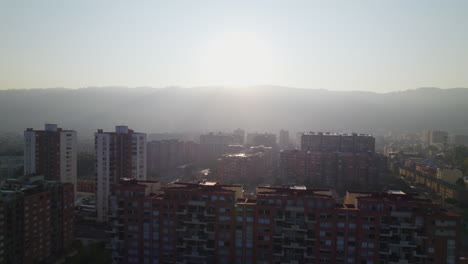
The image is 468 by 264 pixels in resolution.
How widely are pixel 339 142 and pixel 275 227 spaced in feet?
48.3

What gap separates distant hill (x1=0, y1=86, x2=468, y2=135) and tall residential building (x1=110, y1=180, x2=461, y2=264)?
45869 millimetres

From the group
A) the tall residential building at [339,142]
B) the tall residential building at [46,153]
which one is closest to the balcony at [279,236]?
the tall residential building at [46,153]

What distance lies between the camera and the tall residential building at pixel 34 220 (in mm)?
6012

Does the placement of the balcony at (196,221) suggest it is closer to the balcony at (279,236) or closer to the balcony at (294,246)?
the balcony at (279,236)

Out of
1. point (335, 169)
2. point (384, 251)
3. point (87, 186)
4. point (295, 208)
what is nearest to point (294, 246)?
point (295, 208)

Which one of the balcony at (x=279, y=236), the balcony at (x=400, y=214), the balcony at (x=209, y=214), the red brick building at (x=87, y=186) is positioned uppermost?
the balcony at (x=400, y=214)

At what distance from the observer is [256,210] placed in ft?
17.7

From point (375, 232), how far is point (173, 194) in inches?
131

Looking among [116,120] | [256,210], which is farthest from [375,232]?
[116,120]

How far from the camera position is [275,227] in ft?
17.7

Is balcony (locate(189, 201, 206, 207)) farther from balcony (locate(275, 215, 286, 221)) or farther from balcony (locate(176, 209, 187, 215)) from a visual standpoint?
balcony (locate(275, 215, 286, 221))

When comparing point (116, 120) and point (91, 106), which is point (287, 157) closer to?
point (116, 120)

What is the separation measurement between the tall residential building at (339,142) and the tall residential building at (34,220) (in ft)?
47.9

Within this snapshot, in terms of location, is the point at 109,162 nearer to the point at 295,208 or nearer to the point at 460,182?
the point at 295,208
